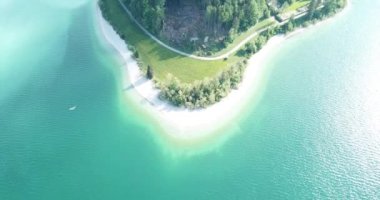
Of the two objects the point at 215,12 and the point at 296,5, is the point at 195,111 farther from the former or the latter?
the point at 296,5

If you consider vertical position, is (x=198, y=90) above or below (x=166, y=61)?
below

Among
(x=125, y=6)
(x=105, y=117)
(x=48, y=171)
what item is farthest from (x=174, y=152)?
(x=125, y=6)

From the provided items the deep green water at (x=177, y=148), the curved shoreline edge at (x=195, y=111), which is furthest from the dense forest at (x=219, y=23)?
the deep green water at (x=177, y=148)

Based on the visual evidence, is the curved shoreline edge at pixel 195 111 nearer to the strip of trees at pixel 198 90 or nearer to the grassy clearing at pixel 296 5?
the strip of trees at pixel 198 90

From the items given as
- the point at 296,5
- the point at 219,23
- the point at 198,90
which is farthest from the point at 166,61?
the point at 296,5

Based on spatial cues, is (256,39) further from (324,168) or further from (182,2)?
(324,168)

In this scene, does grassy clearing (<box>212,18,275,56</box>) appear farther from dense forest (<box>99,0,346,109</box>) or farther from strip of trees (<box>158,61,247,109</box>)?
strip of trees (<box>158,61,247,109</box>)
